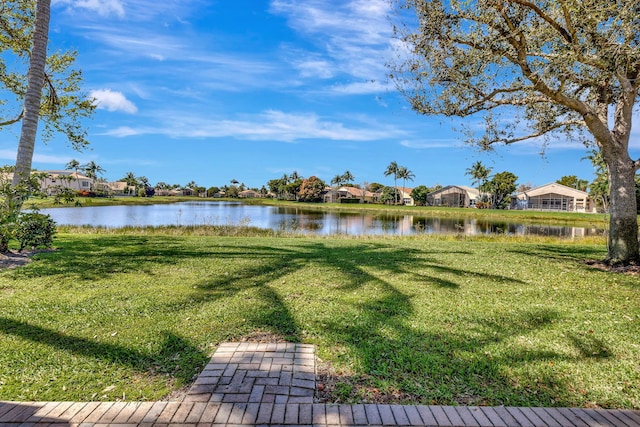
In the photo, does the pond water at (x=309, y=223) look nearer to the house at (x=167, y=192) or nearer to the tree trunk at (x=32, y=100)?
the tree trunk at (x=32, y=100)

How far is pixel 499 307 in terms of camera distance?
17.7 ft

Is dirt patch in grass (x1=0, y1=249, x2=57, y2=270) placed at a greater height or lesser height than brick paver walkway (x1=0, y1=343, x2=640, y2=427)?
greater

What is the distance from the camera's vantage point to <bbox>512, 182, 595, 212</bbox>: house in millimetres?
64875

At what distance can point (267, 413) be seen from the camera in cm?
269

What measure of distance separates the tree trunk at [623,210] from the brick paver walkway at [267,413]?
25.1ft

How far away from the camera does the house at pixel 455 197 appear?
85.6 meters

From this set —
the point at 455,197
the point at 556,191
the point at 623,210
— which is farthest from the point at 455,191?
the point at 623,210

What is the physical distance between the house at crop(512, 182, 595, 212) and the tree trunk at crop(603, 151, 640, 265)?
221 feet

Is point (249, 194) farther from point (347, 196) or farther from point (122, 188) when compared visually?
point (347, 196)

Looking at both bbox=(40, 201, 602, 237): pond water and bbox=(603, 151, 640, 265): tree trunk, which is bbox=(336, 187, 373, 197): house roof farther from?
bbox=(603, 151, 640, 265): tree trunk

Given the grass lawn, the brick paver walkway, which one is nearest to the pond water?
the grass lawn

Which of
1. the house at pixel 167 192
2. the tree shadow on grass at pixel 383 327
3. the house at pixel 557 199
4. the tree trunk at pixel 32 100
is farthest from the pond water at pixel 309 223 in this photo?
the house at pixel 167 192

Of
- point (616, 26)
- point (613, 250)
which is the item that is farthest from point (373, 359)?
point (613, 250)

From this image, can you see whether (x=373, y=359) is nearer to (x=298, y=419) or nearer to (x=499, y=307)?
(x=298, y=419)
